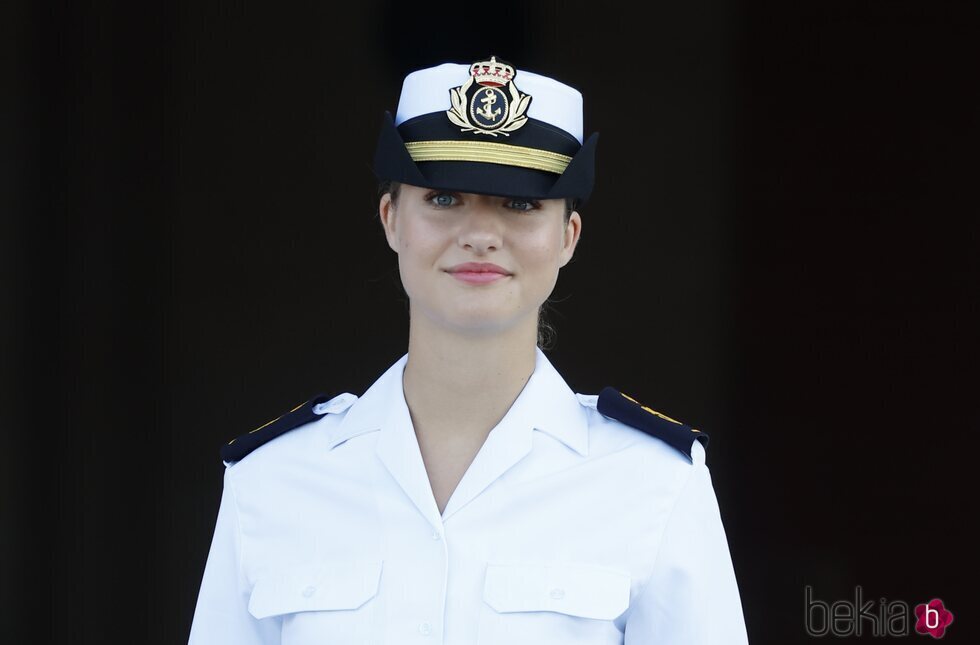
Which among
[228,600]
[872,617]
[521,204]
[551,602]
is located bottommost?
[872,617]

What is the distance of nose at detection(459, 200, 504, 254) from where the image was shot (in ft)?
5.55

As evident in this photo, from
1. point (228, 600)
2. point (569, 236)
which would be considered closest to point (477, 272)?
point (569, 236)

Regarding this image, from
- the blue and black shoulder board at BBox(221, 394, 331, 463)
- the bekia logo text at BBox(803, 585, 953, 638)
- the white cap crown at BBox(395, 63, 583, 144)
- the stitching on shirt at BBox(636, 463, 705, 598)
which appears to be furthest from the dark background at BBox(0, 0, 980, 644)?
the stitching on shirt at BBox(636, 463, 705, 598)

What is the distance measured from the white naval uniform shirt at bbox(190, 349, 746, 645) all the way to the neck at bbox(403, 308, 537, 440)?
29 mm

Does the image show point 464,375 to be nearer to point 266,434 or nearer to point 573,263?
Result: point 266,434

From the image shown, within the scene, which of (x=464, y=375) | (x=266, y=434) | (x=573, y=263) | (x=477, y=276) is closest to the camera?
(x=477, y=276)

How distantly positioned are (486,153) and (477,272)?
18cm

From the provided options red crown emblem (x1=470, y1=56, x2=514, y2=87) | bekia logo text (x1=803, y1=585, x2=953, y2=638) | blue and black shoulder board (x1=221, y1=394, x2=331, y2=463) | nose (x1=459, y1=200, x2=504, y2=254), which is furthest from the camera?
bekia logo text (x1=803, y1=585, x2=953, y2=638)

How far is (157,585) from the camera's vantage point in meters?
3.54

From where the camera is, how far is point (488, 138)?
1.77m

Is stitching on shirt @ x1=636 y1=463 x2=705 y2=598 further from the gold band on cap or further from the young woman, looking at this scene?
the gold band on cap

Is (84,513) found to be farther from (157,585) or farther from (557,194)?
(557,194)

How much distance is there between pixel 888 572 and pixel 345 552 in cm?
213

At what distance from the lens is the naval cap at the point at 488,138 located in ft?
5.69
